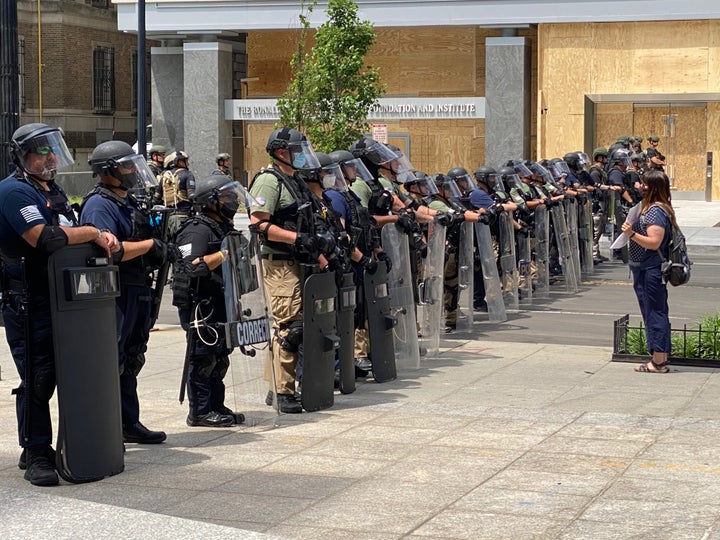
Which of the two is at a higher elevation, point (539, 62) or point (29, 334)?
point (539, 62)

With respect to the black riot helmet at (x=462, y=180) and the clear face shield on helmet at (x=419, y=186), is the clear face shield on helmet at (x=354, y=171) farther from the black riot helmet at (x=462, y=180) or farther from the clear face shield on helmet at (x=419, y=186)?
the black riot helmet at (x=462, y=180)

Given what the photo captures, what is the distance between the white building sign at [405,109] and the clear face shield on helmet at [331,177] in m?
24.5

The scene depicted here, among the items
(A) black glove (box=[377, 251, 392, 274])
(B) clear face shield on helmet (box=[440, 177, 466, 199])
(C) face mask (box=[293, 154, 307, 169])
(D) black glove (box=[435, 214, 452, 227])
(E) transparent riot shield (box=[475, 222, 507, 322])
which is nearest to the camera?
(C) face mask (box=[293, 154, 307, 169])

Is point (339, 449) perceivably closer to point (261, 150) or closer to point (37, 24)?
point (261, 150)

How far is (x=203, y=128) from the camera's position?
36156mm

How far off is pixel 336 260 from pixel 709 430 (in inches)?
111

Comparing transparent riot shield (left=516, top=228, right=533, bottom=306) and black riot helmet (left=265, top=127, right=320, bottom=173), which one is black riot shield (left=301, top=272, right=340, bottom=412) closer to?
black riot helmet (left=265, top=127, right=320, bottom=173)

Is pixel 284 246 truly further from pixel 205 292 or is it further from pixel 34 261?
pixel 34 261

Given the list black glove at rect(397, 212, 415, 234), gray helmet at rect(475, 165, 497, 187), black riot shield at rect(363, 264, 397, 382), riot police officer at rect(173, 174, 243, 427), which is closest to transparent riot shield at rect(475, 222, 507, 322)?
gray helmet at rect(475, 165, 497, 187)

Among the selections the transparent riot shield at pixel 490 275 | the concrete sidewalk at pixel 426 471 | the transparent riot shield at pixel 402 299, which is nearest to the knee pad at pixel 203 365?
the concrete sidewalk at pixel 426 471

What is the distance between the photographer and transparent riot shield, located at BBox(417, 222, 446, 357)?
11734 mm

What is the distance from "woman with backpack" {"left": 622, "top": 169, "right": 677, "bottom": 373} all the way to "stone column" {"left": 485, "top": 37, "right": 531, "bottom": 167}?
22684mm

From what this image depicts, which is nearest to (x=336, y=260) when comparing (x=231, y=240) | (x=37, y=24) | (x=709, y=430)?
(x=231, y=240)

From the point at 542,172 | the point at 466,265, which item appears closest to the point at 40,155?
the point at 466,265
